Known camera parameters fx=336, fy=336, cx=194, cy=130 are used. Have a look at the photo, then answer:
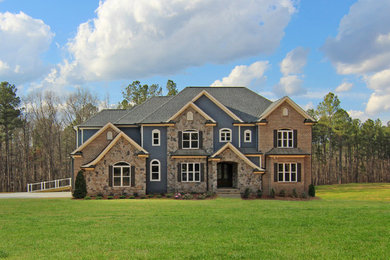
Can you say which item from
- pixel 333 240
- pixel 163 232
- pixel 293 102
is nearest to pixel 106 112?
pixel 293 102

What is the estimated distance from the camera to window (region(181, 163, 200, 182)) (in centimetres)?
2720

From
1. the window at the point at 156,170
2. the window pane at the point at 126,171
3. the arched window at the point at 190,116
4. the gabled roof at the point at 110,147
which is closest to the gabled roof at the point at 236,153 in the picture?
the arched window at the point at 190,116

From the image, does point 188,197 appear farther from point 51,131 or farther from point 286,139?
point 51,131

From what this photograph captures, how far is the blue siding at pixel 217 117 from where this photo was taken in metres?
28.2

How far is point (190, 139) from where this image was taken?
91.4 ft

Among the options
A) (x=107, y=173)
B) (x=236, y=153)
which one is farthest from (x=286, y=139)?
(x=107, y=173)

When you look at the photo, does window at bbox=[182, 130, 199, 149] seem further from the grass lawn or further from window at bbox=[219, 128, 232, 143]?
the grass lawn

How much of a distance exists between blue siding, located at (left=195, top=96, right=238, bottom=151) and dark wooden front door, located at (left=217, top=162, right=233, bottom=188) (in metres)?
2.54

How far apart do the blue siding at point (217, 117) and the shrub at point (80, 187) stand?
1091 cm

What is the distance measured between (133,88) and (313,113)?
28666mm

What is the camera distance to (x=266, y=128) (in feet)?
91.8

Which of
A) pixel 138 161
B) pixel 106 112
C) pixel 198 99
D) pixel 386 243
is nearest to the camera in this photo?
pixel 386 243

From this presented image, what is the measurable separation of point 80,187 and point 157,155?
6.43 meters

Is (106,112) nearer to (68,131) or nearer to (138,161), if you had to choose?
(138,161)
